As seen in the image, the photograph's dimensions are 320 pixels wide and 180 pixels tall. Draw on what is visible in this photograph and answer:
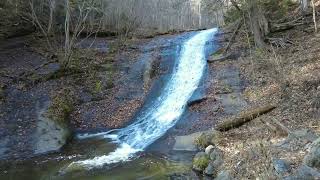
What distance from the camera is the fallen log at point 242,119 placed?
568 inches

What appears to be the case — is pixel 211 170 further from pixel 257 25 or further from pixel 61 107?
pixel 257 25

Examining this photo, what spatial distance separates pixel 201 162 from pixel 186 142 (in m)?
→ 2.65

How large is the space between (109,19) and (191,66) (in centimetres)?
1598

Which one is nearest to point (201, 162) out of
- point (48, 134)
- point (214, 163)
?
point (214, 163)

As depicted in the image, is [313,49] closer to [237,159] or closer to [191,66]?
[191,66]

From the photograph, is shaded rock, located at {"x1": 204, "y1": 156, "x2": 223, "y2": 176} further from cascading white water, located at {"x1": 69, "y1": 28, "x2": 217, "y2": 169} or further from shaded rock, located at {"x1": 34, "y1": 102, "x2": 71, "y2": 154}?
shaded rock, located at {"x1": 34, "y1": 102, "x2": 71, "y2": 154}

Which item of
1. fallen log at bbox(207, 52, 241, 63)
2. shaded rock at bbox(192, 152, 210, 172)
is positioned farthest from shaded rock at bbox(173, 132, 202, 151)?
fallen log at bbox(207, 52, 241, 63)

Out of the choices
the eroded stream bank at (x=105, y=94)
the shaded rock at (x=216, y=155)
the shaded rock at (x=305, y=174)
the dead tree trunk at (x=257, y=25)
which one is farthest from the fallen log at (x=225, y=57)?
the shaded rock at (x=305, y=174)

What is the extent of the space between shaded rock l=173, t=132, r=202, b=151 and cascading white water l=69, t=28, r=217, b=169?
1246 mm

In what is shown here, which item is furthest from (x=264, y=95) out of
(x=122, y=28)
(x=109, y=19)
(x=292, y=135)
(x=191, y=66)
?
(x=109, y=19)

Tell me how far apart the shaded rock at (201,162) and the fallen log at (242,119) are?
91.1 inches

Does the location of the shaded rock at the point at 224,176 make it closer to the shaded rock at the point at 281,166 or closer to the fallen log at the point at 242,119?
the shaded rock at the point at 281,166

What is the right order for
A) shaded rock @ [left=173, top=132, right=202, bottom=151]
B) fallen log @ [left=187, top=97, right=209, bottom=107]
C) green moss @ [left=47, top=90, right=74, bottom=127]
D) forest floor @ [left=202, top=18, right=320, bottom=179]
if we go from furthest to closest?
1. fallen log @ [left=187, top=97, right=209, bottom=107]
2. green moss @ [left=47, top=90, right=74, bottom=127]
3. shaded rock @ [left=173, top=132, right=202, bottom=151]
4. forest floor @ [left=202, top=18, right=320, bottom=179]

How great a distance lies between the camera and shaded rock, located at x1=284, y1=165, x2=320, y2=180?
770cm
